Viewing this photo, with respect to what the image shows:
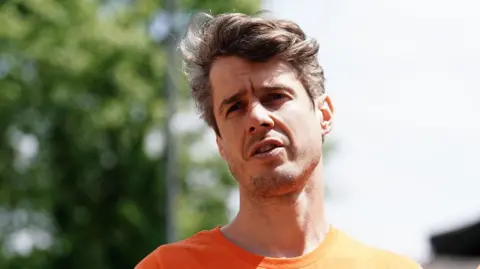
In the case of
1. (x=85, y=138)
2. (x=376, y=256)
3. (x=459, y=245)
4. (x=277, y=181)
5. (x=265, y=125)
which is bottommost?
(x=85, y=138)

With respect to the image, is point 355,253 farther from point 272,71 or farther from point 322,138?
point 272,71

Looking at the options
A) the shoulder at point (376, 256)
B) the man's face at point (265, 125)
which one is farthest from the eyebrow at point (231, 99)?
the shoulder at point (376, 256)

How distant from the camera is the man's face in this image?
10.3 ft

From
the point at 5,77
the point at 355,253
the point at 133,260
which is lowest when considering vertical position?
the point at 133,260

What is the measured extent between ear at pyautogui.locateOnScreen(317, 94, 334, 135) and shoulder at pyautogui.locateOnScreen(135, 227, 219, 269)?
1.53 feet

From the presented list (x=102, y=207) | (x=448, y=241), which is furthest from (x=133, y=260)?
(x=448, y=241)

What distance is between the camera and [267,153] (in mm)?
3127

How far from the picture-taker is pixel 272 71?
10.6ft

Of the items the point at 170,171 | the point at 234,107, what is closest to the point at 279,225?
the point at 234,107

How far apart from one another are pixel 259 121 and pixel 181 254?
1.45 feet

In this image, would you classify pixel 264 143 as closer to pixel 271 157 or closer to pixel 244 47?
pixel 271 157

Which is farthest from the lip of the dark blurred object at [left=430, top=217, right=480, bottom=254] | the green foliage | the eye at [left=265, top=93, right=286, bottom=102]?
the green foliage

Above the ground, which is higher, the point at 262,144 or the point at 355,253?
the point at 262,144

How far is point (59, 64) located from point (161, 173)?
9.99 ft
